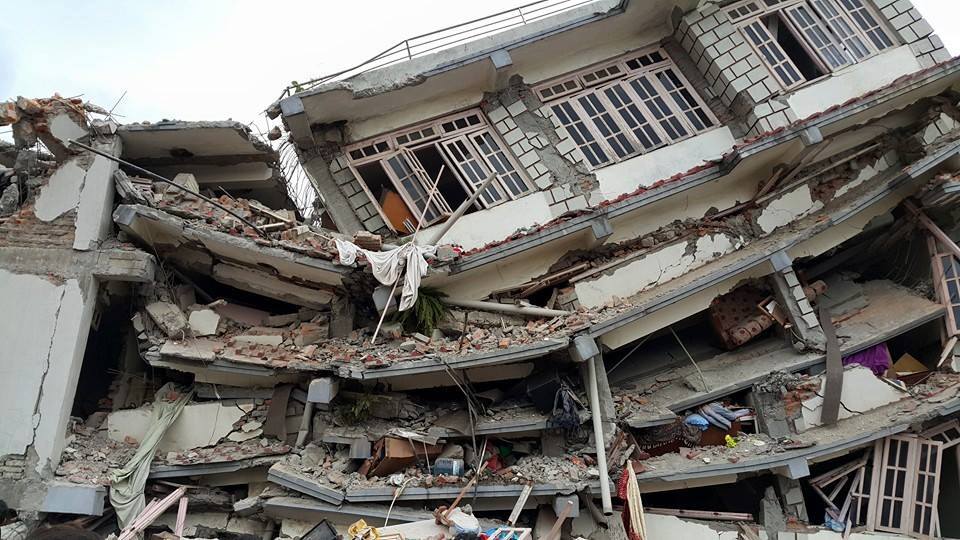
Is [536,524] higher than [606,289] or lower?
lower

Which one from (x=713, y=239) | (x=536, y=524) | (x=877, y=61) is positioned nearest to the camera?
(x=536, y=524)

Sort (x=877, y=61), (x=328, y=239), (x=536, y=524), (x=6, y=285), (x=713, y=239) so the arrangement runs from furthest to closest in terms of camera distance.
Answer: (x=877, y=61)
(x=713, y=239)
(x=328, y=239)
(x=6, y=285)
(x=536, y=524)

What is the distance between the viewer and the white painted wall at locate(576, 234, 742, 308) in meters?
10.7

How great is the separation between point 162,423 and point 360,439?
3.04m

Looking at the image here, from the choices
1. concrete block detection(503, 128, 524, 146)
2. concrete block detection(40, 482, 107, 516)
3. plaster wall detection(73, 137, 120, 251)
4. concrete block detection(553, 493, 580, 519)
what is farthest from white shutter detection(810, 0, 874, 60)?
concrete block detection(40, 482, 107, 516)

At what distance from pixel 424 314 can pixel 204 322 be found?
11.4 feet

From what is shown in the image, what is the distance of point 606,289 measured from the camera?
35.3 ft

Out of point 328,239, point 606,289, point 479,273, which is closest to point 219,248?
point 328,239

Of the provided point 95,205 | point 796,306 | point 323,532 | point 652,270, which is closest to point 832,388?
point 796,306

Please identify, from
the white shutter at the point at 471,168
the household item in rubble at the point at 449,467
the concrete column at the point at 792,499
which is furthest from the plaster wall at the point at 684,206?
the household item in rubble at the point at 449,467

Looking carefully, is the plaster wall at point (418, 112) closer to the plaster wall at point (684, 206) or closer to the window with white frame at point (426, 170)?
the window with white frame at point (426, 170)

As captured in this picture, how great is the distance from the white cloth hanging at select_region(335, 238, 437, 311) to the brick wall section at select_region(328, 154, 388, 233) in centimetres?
174

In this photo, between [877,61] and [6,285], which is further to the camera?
[877,61]

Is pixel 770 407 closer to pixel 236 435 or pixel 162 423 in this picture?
pixel 236 435
